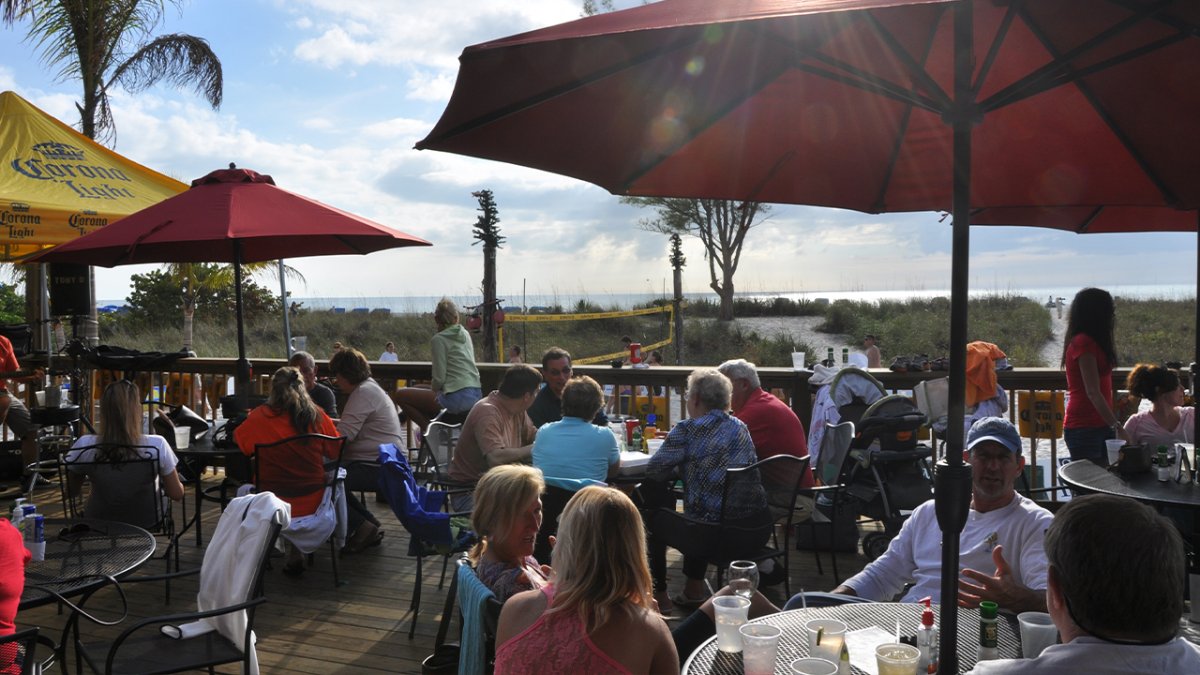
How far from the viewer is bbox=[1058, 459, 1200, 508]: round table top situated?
3270 millimetres

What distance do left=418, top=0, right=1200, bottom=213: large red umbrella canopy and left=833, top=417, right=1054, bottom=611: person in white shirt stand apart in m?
1.03

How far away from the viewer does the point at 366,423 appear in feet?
17.7

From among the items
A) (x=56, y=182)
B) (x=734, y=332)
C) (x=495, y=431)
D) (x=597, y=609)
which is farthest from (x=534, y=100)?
(x=734, y=332)

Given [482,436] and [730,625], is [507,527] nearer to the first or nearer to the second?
[730,625]

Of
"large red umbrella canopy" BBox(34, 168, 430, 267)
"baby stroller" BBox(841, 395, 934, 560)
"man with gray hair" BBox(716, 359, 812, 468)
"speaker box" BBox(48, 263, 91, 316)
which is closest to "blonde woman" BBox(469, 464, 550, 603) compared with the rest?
"man with gray hair" BBox(716, 359, 812, 468)

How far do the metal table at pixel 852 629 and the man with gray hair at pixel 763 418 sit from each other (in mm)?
2269

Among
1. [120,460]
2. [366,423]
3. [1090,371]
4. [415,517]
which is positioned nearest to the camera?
[415,517]

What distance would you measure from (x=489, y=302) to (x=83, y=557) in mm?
11954

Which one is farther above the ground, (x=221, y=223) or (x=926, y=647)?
(x=221, y=223)

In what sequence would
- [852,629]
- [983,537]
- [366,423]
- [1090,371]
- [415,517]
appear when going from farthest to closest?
[366,423] → [1090,371] → [415,517] → [983,537] → [852,629]

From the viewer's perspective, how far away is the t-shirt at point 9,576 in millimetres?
2502

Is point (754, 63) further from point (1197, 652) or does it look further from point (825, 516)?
point (825, 516)

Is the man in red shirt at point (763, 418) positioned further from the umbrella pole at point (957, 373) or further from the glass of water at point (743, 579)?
the umbrella pole at point (957, 373)

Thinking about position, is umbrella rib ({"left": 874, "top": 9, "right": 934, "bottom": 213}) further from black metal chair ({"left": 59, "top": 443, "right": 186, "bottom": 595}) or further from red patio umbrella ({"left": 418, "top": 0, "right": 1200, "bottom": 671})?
black metal chair ({"left": 59, "top": 443, "right": 186, "bottom": 595})
